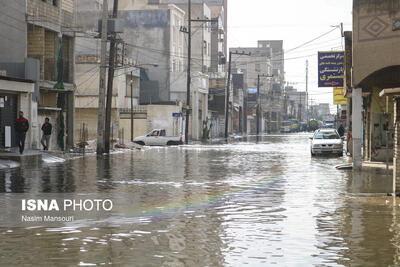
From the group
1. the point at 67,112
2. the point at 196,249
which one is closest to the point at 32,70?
the point at 67,112

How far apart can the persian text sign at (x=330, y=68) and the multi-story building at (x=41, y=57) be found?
16.0m

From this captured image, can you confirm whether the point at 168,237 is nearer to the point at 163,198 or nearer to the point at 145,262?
the point at 145,262

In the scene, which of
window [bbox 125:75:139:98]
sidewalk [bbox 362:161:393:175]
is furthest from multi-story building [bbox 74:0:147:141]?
sidewalk [bbox 362:161:393:175]

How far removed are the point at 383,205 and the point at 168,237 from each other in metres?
6.23

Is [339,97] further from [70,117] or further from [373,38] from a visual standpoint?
[373,38]

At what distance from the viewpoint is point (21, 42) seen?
133 feet

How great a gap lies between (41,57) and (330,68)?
17.5 meters

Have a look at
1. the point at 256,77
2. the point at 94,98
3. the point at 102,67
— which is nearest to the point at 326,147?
the point at 102,67

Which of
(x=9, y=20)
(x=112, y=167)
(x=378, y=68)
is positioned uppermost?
(x=9, y=20)

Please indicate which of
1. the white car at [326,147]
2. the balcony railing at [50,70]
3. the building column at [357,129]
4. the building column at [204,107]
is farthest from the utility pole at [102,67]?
the building column at [204,107]

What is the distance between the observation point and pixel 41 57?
42406 millimetres

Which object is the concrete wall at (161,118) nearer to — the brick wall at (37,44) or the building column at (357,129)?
the brick wall at (37,44)

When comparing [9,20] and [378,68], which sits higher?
[9,20]

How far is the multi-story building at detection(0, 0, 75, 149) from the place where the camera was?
38.8m
